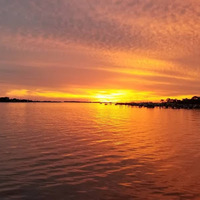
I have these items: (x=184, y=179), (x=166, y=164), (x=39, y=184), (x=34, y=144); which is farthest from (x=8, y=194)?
(x=34, y=144)

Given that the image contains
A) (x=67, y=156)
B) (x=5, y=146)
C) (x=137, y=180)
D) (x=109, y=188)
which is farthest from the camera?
(x=5, y=146)

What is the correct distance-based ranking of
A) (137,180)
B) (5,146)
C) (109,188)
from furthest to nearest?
(5,146)
(137,180)
(109,188)

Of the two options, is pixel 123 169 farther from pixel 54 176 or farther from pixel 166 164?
pixel 54 176

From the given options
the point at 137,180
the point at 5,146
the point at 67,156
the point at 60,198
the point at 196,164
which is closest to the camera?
the point at 60,198

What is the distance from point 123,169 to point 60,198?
5.52m

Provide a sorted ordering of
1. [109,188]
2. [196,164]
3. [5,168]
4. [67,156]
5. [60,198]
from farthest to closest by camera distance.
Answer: [67,156] < [196,164] < [5,168] < [109,188] < [60,198]

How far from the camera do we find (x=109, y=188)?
1115 centimetres

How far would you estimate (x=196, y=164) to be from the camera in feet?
51.5

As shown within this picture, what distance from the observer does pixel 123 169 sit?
14.4 meters

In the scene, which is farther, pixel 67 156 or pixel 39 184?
pixel 67 156

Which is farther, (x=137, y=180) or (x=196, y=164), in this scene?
(x=196, y=164)

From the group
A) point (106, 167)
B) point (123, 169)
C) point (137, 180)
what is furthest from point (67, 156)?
point (137, 180)

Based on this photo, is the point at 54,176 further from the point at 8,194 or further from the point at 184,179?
the point at 184,179

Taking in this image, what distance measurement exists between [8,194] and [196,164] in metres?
12.4
